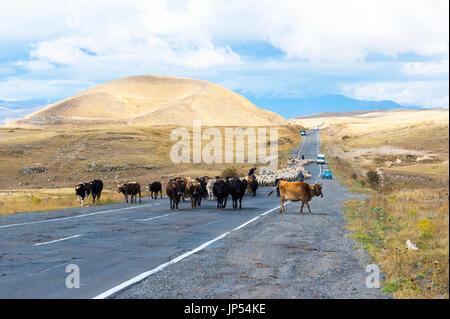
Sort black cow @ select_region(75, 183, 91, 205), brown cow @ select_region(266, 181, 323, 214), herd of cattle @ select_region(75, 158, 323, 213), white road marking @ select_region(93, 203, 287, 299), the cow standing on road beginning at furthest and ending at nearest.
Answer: black cow @ select_region(75, 183, 91, 205) → the cow standing on road → herd of cattle @ select_region(75, 158, 323, 213) → brown cow @ select_region(266, 181, 323, 214) → white road marking @ select_region(93, 203, 287, 299)

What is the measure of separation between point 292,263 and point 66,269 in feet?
14.9

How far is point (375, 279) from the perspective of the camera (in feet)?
26.6

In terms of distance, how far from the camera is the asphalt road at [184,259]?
25.0 ft

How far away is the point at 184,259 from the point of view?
33.7 feet

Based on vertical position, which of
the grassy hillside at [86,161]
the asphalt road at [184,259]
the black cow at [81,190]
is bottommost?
the asphalt road at [184,259]

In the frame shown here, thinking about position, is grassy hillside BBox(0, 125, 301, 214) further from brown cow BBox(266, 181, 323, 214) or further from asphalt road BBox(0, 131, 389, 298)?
asphalt road BBox(0, 131, 389, 298)

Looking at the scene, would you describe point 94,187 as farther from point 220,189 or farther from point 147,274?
point 147,274

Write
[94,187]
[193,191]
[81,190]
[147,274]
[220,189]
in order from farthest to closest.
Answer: [94,187]
[81,190]
[193,191]
[220,189]
[147,274]

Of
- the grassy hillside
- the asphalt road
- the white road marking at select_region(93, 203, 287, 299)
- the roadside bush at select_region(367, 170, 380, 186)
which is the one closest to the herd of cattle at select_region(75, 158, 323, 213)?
the asphalt road

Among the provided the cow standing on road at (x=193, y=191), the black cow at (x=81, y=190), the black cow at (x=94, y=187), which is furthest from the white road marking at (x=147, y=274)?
the black cow at (x=94, y=187)

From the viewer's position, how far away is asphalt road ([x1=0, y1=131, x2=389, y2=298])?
761 cm

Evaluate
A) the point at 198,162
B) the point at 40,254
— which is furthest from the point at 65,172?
the point at 40,254

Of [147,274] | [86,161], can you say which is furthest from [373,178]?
[147,274]

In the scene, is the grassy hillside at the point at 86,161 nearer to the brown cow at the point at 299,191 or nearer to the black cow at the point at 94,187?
the black cow at the point at 94,187
